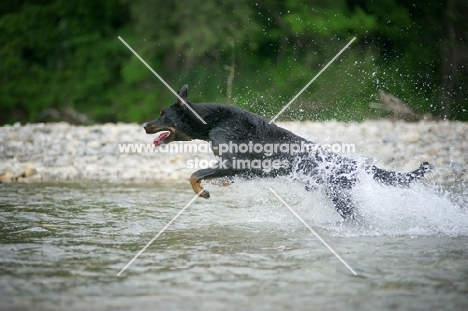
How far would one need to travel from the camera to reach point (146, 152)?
43.5ft

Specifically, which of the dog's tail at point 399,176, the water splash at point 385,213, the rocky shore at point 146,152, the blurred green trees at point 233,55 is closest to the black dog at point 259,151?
the dog's tail at point 399,176

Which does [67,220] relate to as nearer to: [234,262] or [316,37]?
[234,262]

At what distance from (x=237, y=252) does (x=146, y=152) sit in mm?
7510

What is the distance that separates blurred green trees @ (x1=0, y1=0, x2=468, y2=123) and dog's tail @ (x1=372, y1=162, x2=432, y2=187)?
8512 mm

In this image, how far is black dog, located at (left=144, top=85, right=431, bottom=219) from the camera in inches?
293

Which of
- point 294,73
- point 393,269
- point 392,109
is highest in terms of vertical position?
point 294,73

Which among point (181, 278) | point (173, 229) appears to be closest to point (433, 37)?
point (173, 229)

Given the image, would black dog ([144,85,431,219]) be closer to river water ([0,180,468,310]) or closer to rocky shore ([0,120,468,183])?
river water ([0,180,468,310])

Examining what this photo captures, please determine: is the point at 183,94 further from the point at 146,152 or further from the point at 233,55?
the point at 233,55

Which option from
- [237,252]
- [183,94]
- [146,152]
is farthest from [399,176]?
[146,152]

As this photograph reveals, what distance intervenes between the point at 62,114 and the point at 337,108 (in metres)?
11.3

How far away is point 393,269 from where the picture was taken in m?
5.38

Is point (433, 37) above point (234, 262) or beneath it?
above

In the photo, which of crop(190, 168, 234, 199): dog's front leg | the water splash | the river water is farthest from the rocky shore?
crop(190, 168, 234, 199): dog's front leg
